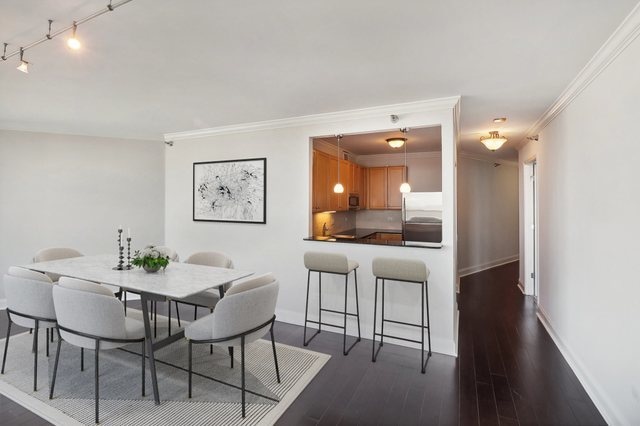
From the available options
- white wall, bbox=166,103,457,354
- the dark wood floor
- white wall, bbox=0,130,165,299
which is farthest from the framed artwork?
the dark wood floor

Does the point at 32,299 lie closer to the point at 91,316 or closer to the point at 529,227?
the point at 91,316

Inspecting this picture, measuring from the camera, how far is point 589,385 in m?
2.56

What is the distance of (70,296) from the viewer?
7.30 feet

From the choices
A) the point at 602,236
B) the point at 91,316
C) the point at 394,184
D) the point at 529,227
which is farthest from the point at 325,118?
the point at 529,227

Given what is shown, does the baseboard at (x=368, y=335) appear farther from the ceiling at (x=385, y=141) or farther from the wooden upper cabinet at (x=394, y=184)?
the wooden upper cabinet at (x=394, y=184)

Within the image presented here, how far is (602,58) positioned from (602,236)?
1256 mm

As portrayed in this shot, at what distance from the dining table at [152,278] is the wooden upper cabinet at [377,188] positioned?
13.4 ft

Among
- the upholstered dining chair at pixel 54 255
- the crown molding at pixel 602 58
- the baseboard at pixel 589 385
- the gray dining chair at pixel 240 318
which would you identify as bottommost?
the baseboard at pixel 589 385

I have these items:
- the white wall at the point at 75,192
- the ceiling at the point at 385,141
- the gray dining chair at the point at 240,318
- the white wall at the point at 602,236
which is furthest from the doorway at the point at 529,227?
the white wall at the point at 75,192

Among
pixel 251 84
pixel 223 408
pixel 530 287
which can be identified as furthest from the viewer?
pixel 530 287

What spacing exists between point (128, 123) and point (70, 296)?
2871mm

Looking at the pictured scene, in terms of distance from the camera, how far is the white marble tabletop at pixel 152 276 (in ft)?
7.99

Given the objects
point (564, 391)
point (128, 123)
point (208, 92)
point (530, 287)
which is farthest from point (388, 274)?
point (128, 123)

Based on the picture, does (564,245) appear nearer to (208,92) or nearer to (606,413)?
(606,413)
